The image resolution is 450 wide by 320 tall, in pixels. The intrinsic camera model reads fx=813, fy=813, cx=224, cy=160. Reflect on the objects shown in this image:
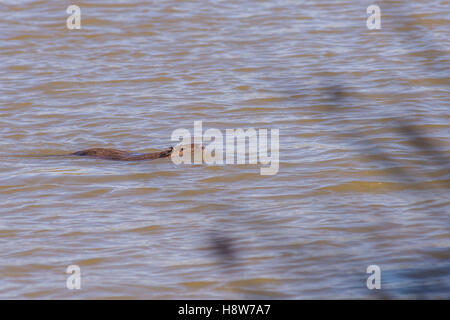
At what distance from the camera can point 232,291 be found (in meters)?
4.89

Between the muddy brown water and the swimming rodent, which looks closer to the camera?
the muddy brown water

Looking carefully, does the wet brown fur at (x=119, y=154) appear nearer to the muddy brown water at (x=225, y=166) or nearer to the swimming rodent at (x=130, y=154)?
the swimming rodent at (x=130, y=154)

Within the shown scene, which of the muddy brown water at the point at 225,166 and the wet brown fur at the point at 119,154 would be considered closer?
the muddy brown water at the point at 225,166

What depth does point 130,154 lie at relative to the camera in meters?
7.71

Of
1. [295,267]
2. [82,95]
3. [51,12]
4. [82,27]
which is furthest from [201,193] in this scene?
[51,12]

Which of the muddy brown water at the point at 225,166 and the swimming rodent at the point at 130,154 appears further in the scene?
the swimming rodent at the point at 130,154

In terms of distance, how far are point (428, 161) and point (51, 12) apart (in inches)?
326

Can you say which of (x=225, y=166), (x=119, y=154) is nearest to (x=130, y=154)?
(x=119, y=154)

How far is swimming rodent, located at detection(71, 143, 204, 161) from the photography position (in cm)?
750

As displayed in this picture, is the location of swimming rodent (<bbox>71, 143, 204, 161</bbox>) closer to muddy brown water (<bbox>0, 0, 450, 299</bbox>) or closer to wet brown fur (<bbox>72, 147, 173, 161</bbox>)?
wet brown fur (<bbox>72, 147, 173, 161</bbox>)

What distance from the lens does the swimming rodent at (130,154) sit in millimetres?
7504

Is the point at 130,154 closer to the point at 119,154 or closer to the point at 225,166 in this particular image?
the point at 119,154

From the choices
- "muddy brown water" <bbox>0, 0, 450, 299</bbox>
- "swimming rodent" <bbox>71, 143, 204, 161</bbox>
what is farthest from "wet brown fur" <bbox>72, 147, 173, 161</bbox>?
"muddy brown water" <bbox>0, 0, 450, 299</bbox>

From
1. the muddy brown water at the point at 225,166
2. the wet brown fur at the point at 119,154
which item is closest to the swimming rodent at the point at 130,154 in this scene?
the wet brown fur at the point at 119,154
